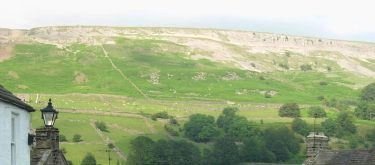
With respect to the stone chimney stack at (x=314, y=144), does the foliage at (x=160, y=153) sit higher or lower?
lower

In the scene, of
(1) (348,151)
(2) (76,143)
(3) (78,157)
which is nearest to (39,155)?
(1) (348,151)

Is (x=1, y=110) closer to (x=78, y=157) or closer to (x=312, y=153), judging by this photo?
(x=312, y=153)

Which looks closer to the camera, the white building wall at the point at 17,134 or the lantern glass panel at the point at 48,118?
the white building wall at the point at 17,134

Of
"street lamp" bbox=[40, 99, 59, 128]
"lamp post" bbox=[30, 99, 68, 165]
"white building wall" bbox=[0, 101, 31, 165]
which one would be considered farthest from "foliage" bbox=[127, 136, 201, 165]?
"white building wall" bbox=[0, 101, 31, 165]

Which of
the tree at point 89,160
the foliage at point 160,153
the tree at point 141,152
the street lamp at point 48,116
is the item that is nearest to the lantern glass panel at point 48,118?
the street lamp at point 48,116

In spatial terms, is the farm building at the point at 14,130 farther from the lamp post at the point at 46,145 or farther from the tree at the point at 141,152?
the tree at the point at 141,152

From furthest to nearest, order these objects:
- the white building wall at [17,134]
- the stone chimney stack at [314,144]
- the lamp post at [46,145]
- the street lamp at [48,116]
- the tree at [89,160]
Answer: the tree at [89,160] → the stone chimney stack at [314,144] → the street lamp at [48,116] → the lamp post at [46,145] → the white building wall at [17,134]

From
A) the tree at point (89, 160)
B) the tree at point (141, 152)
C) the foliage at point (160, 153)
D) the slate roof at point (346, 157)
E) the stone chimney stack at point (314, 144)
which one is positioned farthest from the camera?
the foliage at point (160, 153)

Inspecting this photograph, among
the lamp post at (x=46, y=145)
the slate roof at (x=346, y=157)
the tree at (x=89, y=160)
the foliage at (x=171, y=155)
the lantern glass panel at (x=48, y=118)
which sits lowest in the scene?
the foliage at (x=171, y=155)

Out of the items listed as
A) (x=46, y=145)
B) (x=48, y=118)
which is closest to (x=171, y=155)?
(x=48, y=118)
